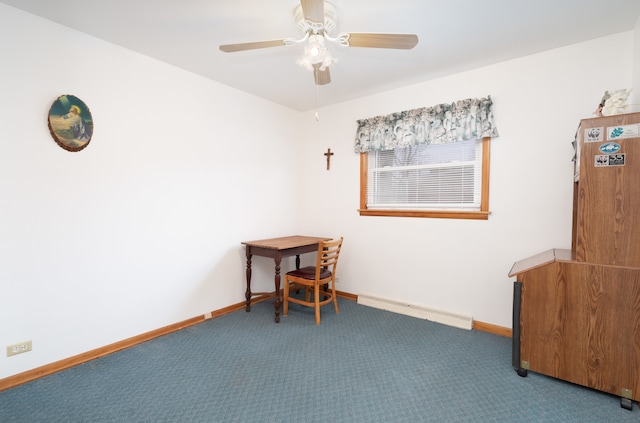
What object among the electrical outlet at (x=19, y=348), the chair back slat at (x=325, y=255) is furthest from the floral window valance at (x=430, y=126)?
the electrical outlet at (x=19, y=348)

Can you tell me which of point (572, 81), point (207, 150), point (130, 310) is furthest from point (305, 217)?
point (572, 81)

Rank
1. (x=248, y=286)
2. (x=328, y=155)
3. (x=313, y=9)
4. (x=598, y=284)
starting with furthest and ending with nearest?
(x=328, y=155)
(x=248, y=286)
(x=598, y=284)
(x=313, y=9)

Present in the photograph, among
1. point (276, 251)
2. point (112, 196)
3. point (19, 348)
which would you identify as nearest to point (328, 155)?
point (276, 251)

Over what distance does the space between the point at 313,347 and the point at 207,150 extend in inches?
86.0

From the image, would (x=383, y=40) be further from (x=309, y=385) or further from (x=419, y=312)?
(x=419, y=312)

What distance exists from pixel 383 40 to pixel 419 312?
8.51ft

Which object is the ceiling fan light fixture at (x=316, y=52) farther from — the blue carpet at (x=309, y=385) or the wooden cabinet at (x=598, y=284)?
the blue carpet at (x=309, y=385)

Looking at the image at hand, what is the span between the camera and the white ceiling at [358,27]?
1943 mm

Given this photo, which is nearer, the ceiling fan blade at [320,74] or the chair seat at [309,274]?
the ceiling fan blade at [320,74]

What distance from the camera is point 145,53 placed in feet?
8.57

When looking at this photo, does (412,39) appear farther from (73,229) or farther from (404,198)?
(73,229)

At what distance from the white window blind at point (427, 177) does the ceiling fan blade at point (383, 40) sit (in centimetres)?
155

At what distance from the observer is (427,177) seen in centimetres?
326

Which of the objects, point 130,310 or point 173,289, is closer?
point 130,310
